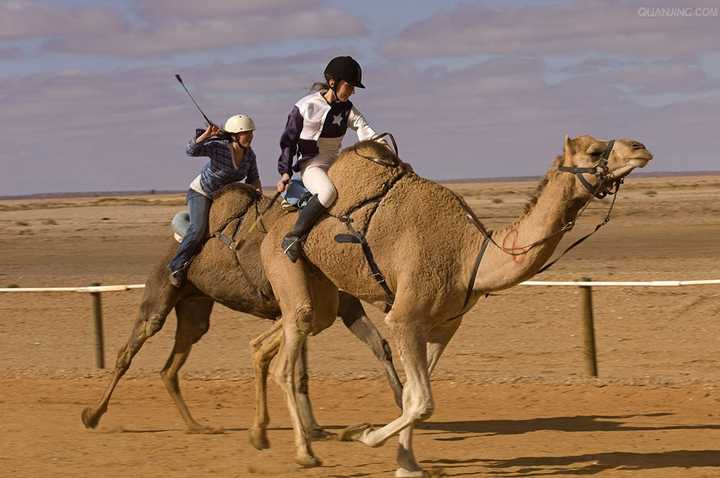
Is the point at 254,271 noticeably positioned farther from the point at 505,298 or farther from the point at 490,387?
the point at 505,298

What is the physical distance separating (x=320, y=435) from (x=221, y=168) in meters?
2.64

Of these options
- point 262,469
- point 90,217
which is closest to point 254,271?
point 262,469

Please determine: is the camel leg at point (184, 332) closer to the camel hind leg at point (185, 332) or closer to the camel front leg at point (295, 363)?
the camel hind leg at point (185, 332)

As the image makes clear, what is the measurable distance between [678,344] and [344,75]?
28.8ft

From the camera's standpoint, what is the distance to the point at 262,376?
11.4 m

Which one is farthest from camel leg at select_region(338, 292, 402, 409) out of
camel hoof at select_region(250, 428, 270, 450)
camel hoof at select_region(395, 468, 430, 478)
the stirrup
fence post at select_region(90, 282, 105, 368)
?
fence post at select_region(90, 282, 105, 368)

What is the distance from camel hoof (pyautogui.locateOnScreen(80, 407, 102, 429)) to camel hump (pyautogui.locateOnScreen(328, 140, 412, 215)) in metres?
3.71

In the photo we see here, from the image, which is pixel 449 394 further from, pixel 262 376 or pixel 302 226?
pixel 302 226

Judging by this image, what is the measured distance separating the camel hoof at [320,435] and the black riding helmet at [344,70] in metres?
3.30

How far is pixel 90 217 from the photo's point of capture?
64688mm

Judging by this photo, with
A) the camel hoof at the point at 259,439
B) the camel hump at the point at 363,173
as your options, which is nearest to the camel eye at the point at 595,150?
the camel hump at the point at 363,173

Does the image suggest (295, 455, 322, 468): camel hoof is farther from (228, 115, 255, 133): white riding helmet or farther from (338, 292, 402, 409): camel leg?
(228, 115, 255, 133): white riding helmet

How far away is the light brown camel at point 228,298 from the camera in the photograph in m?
11.8

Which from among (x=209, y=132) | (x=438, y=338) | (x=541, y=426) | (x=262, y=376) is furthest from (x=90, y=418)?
(x=541, y=426)
